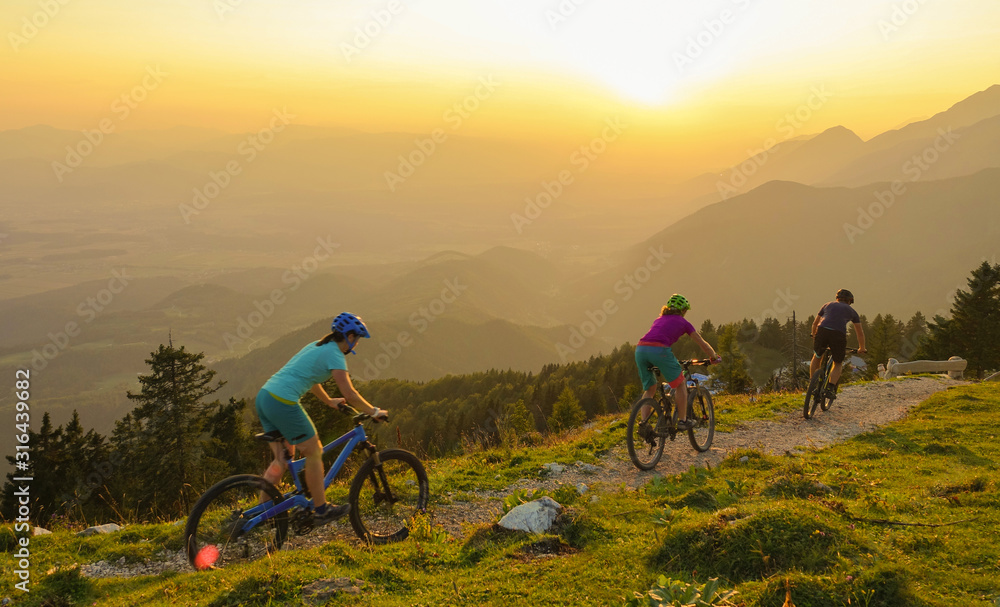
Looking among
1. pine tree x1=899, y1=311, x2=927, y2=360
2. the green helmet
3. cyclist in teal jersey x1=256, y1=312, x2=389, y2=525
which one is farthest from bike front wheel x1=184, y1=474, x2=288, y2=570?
pine tree x1=899, y1=311, x2=927, y2=360

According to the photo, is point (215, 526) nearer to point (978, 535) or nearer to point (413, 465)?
point (413, 465)

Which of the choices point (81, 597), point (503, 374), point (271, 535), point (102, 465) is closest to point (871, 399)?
point (271, 535)

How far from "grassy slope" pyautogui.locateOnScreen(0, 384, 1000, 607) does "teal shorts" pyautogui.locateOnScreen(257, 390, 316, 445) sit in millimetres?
1356

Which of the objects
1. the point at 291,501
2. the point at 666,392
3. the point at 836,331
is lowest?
the point at 291,501

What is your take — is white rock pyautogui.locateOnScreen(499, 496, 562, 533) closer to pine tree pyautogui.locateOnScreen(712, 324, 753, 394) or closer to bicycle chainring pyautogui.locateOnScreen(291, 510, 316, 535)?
bicycle chainring pyautogui.locateOnScreen(291, 510, 316, 535)

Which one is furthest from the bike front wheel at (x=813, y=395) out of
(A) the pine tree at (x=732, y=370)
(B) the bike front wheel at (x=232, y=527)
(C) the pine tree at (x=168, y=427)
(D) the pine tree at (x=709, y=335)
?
(D) the pine tree at (x=709, y=335)

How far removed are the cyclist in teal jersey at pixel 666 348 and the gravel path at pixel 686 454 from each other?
4.10ft

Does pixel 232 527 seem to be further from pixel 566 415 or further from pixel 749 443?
pixel 566 415

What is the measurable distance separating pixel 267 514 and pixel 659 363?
6.95 meters

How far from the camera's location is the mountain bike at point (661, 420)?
9.83 m

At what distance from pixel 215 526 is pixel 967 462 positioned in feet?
39.7

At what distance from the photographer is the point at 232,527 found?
21.2ft

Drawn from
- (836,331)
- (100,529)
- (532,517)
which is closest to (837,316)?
(836,331)

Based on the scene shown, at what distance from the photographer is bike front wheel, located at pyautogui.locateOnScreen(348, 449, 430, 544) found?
6.98 metres
